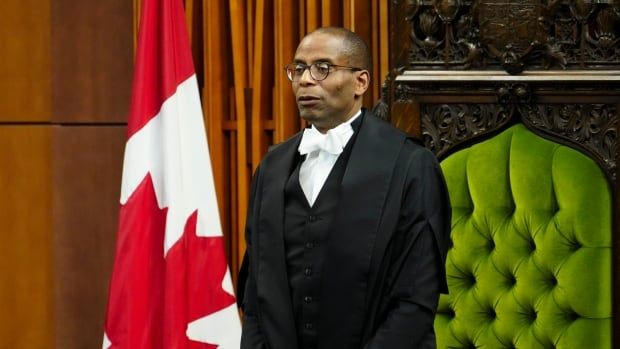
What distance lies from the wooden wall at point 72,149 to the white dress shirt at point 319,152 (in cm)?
127

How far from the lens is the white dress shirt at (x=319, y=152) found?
7.29 feet

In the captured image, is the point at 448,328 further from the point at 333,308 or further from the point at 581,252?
the point at 333,308

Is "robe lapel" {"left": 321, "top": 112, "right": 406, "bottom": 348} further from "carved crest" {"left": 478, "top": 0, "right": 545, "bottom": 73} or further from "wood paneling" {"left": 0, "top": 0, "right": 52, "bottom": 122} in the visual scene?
"wood paneling" {"left": 0, "top": 0, "right": 52, "bottom": 122}

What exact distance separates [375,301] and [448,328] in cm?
74

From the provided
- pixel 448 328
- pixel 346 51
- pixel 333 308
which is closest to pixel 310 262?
pixel 333 308

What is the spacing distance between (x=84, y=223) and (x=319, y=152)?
1696 millimetres

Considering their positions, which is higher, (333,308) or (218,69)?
(218,69)

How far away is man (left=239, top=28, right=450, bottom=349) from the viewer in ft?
7.00

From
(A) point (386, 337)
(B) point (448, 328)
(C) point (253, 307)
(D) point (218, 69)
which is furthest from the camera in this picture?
(D) point (218, 69)

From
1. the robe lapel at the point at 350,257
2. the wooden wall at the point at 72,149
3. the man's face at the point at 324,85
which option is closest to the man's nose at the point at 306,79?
the man's face at the point at 324,85

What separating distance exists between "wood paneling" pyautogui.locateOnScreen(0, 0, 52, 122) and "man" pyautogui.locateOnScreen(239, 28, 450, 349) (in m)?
1.68

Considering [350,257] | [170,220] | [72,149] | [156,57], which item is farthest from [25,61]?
[350,257]

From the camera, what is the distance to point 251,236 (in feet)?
7.57

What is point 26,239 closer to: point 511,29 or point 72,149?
point 72,149
